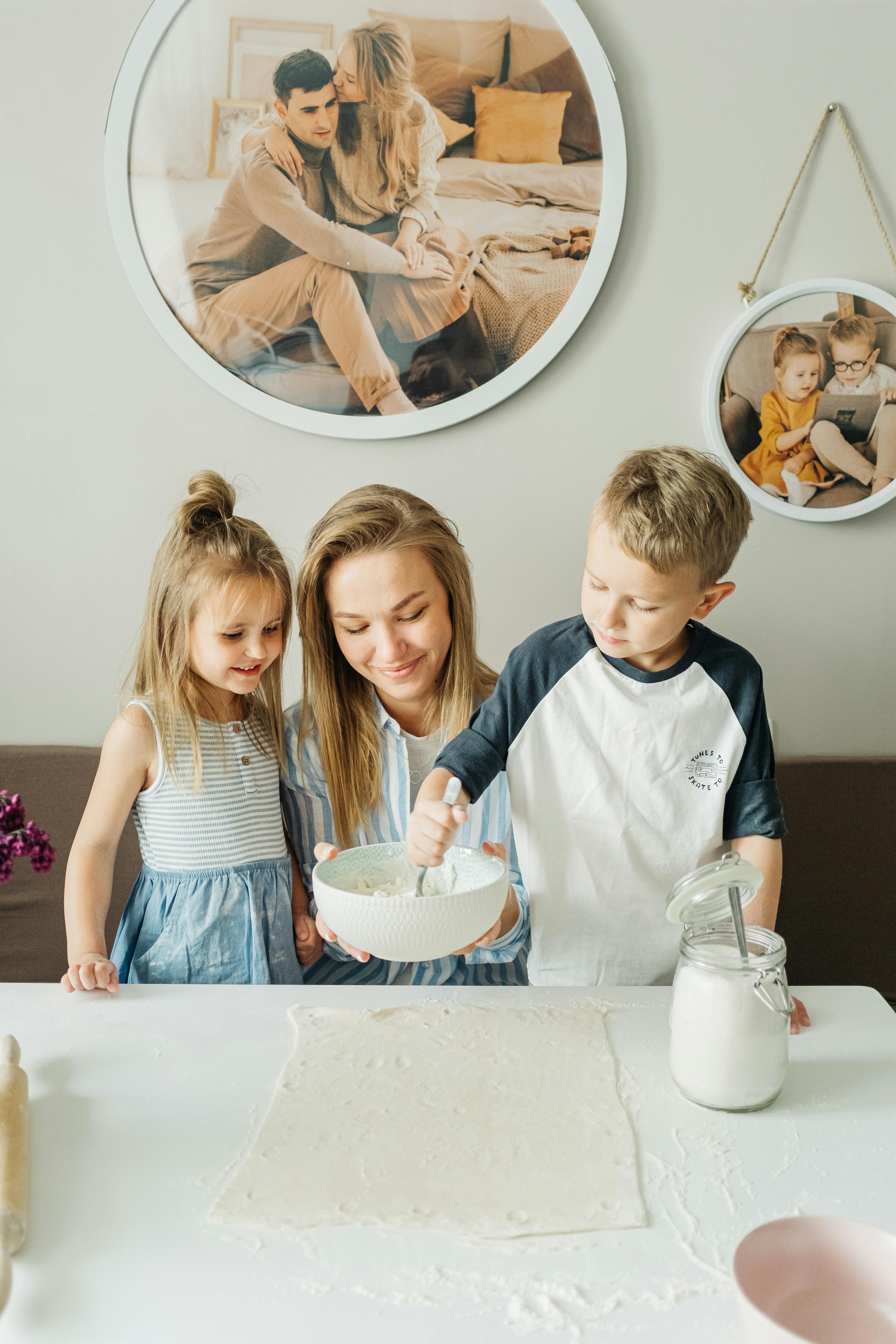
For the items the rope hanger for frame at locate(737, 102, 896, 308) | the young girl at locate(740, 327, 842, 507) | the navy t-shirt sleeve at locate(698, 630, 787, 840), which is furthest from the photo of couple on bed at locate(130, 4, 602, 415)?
the navy t-shirt sleeve at locate(698, 630, 787, 840)

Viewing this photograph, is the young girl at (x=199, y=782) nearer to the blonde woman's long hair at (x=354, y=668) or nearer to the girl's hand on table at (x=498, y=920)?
the blonde woman's long hair at (x=354, y=668)

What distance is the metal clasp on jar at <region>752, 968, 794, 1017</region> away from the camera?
2.68ft

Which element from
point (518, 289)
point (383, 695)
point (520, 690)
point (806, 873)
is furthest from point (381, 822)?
point (518, 289)

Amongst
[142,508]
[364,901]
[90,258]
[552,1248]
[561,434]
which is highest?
[90,258]

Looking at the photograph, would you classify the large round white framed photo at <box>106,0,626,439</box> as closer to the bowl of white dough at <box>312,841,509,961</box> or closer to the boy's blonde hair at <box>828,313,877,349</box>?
the boy's blonde hair at <box>828,313,877,349</box>

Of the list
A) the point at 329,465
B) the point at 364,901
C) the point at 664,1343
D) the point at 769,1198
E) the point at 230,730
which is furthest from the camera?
the point at 329,465

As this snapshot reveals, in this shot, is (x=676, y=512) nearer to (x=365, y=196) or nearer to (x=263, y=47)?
(x=365, y=196)

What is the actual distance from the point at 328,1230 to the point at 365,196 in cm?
155

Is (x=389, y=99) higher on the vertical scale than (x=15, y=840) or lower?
higher

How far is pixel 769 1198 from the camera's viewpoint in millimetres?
727

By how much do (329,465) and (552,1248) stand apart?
136cm

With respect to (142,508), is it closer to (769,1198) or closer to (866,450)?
(866,450)

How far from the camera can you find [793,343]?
1.68 meters

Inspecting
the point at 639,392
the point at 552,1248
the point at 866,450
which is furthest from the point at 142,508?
the point at 552,1248
